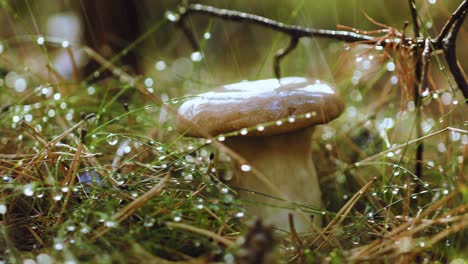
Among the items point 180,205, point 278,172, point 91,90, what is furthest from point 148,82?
point 180,205

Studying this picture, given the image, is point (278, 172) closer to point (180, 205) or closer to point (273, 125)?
point (273, 125)

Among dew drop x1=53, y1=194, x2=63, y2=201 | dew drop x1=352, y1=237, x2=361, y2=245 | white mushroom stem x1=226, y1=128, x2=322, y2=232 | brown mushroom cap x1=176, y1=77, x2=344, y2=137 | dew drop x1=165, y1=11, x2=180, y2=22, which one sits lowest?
dew drop x1=352, y1=237, x2=361, y2=245

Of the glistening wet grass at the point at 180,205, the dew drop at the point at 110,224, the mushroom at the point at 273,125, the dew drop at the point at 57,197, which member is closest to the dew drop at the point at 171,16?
the glistening wet grass at the point at 180,205

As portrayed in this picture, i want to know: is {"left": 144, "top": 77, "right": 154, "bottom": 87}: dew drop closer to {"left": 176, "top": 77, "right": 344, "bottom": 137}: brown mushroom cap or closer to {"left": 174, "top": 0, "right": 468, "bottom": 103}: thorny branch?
{"left": 174, "top": 0, "right": 468, "bottom": 103}: thorny branch

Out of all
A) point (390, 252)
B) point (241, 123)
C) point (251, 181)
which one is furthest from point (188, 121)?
point (390, 252)

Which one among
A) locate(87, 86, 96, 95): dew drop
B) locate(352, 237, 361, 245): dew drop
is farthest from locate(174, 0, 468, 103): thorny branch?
locate(87, 86, 96, 95): dew drop

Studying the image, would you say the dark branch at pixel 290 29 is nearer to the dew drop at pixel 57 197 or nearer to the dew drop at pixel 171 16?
the dew drop at pixel 171 16
